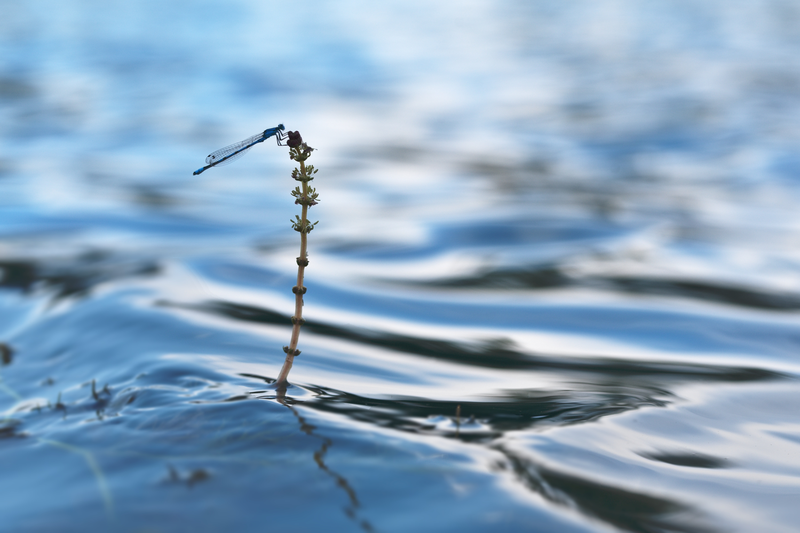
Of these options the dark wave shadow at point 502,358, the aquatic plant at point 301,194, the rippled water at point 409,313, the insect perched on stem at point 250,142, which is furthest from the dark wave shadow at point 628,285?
the aquatic plant at point 301,194

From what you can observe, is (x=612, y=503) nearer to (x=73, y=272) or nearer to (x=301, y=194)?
(x=301, y=194)

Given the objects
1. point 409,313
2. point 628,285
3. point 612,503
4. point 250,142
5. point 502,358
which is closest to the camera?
point 612,503

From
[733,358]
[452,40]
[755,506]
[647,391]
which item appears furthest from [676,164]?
[452,40]

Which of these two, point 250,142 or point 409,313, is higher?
point 250,142

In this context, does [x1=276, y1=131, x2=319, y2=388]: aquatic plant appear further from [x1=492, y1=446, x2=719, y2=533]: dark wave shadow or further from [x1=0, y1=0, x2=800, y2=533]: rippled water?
[x1=492, y1=446, x2=719, y2=533]: dark wave shadow

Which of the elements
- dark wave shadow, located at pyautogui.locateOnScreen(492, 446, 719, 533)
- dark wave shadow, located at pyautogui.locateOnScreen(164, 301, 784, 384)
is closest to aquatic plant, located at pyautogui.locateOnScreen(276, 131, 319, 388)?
dark wave shadow, located at pyautogui.locateOnScreen(492, 446, 719, 533)

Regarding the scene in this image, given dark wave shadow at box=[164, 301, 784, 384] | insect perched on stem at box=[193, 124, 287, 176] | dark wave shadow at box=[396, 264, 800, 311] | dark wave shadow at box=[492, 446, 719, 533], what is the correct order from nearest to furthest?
dark wave shadow at box=[492, 446, 719, 533] → insect perched on stem at box=[193, 124, 287, 176] → dark wave shadow at box=[164, 301, 784, 384] → dark wave shadow at box=[396, 264, 800, 311]

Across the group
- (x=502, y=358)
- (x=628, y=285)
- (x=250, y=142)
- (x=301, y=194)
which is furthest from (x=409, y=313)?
(x=301, y=194)

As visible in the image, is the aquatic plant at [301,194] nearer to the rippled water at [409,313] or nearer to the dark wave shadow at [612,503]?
the rippled water at [409,313]

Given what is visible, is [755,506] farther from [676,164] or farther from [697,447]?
[676,164]
